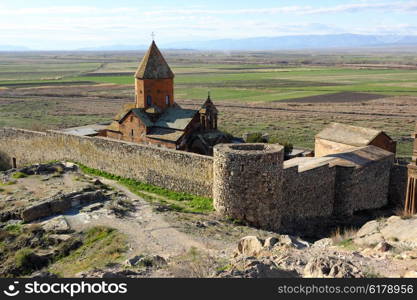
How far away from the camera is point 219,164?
14.0m

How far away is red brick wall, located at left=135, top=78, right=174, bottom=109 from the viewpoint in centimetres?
2323

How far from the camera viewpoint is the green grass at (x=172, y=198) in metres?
15.8

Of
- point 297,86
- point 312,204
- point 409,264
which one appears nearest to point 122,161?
point 312,204

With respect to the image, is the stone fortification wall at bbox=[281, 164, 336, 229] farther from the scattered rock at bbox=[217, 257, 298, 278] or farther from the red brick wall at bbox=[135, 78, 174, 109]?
the red brick wall at bbox=[135, 78, 174, 109]

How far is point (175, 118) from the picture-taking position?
22344mm

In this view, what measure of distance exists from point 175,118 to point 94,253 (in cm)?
1176

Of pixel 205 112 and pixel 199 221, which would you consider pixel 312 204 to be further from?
pixel 205 112

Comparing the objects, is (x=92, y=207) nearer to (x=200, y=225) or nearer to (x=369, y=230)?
(x=200, y=225)

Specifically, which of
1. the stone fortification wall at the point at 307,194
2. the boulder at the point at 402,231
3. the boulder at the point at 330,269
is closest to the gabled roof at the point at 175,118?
the stone fortification wall at the point at 307,194

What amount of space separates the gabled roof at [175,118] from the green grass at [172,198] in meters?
3.86

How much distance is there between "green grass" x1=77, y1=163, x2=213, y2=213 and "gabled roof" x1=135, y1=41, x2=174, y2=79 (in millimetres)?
6119

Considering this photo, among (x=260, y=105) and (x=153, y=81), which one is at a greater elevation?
(x=153, y=81)

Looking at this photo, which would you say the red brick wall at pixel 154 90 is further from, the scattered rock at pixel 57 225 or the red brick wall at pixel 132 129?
the scattered rock at pixel 57 225

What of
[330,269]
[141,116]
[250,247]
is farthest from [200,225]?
[141,116]
